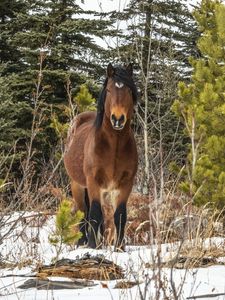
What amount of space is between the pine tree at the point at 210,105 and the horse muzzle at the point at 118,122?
1.83 meters

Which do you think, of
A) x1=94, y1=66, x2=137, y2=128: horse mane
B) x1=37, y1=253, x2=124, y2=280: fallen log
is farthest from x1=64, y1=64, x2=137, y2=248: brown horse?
x1=37, y1=253, x2=124, y2=280: fallen log

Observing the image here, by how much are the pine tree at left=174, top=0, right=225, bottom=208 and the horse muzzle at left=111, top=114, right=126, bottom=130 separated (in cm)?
183

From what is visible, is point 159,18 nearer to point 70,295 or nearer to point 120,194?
point 120,194

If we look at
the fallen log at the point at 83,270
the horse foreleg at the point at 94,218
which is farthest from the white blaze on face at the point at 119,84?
the fallen log at the point at 83,270

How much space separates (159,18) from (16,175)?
7.40 m

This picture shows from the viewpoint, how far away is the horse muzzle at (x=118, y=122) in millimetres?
6453

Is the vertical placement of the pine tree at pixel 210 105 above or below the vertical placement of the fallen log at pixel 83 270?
above

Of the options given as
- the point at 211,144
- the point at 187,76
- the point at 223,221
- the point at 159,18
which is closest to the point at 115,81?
the point at 211,144

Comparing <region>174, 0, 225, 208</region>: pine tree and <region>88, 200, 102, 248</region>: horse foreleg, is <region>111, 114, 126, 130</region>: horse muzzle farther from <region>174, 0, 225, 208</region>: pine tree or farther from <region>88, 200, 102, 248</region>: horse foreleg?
<region>174, 0, 225, 208</region>: pine tree

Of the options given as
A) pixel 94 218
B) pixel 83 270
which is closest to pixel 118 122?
pixel 94 218

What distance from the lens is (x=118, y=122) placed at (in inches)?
255

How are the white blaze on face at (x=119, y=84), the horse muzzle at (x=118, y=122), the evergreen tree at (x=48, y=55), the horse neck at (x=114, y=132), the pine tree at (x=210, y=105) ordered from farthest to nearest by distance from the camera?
the evergreen tree at (x=48, y=55) → the pine tree at (x=210, y=105) → the horse neck at (x=114, y=132) → the white blaze on face at (x=119, y=84) → the horse muzzle at (x=118, y=122)

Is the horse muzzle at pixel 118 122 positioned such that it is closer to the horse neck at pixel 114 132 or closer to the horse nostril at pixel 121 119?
the horse nostril at pixel 121 119

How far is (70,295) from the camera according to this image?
386 cm
